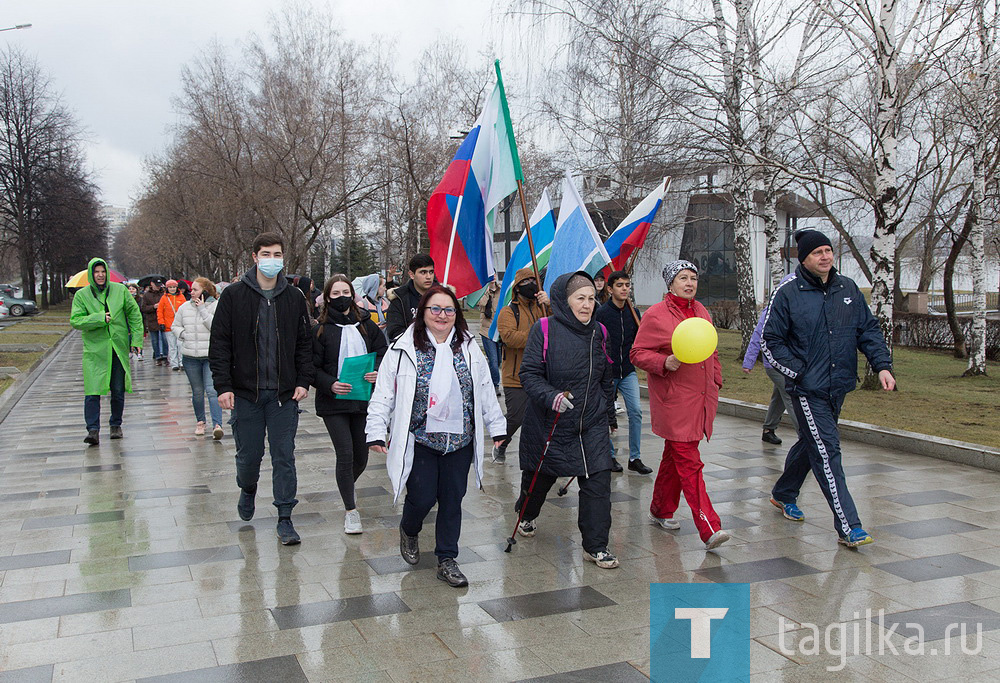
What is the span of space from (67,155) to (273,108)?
120 ft

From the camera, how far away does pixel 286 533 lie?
570 centimetres

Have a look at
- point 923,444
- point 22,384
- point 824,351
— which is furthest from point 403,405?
point 22,384

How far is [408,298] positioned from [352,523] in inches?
69.4

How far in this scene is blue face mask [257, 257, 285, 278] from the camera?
18.4 feet

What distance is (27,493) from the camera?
730 cm

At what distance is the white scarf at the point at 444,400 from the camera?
4820mm

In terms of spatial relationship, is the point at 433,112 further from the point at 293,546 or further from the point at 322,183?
the point at 293,546

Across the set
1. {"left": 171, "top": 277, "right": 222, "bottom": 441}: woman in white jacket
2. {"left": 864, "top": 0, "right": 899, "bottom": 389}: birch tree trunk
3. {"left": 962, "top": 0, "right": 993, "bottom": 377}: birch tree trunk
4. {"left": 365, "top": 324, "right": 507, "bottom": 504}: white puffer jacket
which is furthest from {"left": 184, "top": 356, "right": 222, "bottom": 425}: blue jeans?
{"left": 962, "top": 0, "right": 993, "bottom": 377}: birch tree trunk

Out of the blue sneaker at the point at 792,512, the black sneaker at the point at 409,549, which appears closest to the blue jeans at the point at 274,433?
the black sneaker at the point at 409,549

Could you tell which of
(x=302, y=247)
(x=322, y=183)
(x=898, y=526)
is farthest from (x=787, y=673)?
(x=302, y=247)

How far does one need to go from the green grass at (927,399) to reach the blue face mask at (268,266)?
273 inches

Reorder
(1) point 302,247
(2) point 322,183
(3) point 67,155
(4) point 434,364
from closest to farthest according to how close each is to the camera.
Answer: (4) point 434,364 → (2) point 322,183 → (1) point 302,247 → (3) point 67,155

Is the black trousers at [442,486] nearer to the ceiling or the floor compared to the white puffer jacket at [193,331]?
nearer to the floor

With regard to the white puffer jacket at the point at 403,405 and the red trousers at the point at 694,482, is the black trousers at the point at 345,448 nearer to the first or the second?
the white puffer jacket at the point at 403,405
